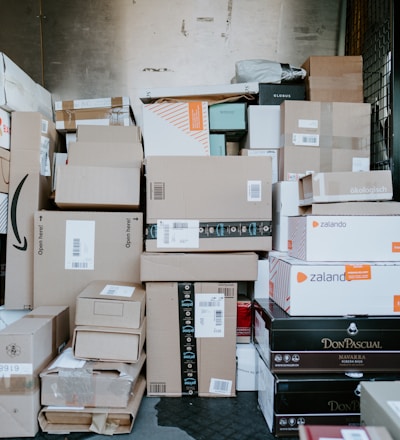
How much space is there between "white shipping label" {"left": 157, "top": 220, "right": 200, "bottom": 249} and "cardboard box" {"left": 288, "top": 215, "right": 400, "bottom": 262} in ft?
1.53

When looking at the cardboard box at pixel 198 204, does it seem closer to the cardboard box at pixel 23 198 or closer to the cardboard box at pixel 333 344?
the cardboard box at pixel 333 344

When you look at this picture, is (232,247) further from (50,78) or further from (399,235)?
(50,78)

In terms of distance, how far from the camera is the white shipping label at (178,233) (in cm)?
152

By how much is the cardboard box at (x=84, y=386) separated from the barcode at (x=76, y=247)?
50 cm

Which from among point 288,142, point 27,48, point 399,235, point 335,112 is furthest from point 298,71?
point 27,48

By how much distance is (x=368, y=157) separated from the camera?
1809mm

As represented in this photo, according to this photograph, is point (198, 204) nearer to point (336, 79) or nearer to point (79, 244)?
point (79, 244)

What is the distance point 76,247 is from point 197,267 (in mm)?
559

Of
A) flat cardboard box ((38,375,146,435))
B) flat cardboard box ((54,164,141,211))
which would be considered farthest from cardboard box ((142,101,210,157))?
flat cardboard box ((38,375,146,435))

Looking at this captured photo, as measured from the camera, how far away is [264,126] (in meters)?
1.88

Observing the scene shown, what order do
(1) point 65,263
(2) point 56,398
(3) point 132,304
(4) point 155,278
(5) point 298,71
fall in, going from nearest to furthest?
(2) point 56,398 < (3) point 132,304 < (4) point 155,278 < (1) point 65,263 < (5) point 298,71

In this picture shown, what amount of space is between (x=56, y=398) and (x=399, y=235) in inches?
54.0

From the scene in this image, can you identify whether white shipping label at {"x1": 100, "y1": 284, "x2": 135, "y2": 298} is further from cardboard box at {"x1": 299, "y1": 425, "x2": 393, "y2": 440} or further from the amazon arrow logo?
cardboard box at {"x1": 299, "y1": 425, "x2": 393, "y2": 440}

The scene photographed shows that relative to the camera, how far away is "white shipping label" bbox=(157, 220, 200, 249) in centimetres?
152
